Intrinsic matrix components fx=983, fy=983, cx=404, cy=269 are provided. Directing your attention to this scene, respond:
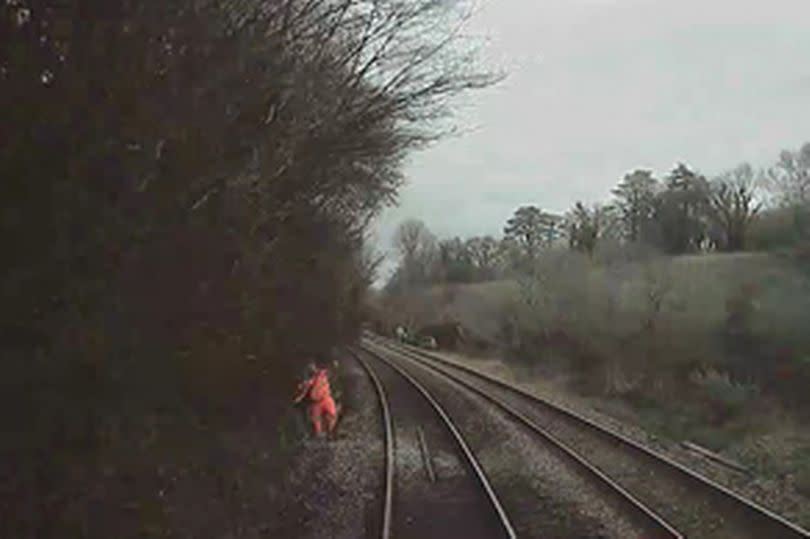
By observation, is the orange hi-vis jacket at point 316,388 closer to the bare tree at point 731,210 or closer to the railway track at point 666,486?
the railway track at point 666,486

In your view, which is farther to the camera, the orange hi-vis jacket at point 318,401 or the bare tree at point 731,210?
the bare tree at point 731,210

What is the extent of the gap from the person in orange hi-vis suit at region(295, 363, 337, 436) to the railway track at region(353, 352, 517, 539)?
3.83 ft

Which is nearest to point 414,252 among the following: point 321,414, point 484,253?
point 484,253

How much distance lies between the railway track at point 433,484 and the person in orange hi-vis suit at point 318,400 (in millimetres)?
1168

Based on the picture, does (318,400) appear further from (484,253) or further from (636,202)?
(484,253)

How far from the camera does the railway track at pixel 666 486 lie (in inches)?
428

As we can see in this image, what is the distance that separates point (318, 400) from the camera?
1769cm

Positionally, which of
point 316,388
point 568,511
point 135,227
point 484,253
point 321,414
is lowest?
point 568,511

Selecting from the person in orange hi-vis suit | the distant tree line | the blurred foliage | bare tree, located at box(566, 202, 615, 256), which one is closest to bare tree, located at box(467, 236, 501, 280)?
the distant tree line

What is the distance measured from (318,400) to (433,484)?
4.42m

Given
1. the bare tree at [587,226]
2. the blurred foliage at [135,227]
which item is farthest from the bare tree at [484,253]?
the blurred foliage at [135,227]

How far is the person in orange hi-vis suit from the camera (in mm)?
16781

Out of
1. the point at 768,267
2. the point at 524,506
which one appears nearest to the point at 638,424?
the point at 524,506

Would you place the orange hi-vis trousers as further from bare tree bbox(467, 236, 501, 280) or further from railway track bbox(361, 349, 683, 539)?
bare tree bbox(467, 236, 501, 280)
